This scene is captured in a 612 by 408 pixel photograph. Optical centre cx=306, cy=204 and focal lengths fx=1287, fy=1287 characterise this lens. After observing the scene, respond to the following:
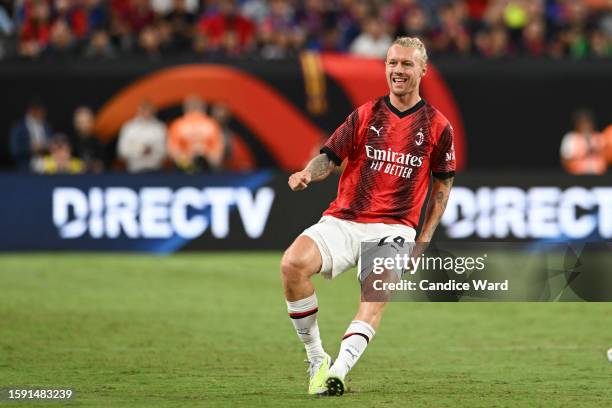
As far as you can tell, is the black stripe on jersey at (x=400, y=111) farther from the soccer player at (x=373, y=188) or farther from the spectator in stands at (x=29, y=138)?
the spectator in stands at (x=29, y=138)

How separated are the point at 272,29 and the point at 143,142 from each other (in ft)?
11.3

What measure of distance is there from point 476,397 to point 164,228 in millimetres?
10108

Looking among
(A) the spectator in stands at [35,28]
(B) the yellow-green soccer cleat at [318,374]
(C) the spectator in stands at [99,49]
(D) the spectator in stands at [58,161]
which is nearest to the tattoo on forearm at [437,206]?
(B) the yellow-green soccer cleat at [318,374]

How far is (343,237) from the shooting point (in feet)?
26.4

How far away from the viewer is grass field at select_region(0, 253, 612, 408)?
8.22 metres

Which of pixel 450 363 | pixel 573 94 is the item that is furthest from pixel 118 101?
pixel 450 363

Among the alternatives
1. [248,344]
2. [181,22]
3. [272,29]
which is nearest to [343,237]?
[248,344]

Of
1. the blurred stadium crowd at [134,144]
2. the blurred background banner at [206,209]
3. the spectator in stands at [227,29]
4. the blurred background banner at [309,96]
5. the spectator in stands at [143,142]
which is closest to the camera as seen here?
the blurred background banner at [206,209]

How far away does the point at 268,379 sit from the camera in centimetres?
883

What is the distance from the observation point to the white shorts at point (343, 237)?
798cm

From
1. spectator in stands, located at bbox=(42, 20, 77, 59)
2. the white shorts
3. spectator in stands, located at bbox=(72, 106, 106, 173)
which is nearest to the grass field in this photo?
the white shorts

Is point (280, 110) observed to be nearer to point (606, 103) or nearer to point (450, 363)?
point (606, 103)

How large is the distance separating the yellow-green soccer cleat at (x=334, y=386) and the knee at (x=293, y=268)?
64 centimetres

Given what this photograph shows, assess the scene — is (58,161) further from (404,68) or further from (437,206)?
(404,68)
